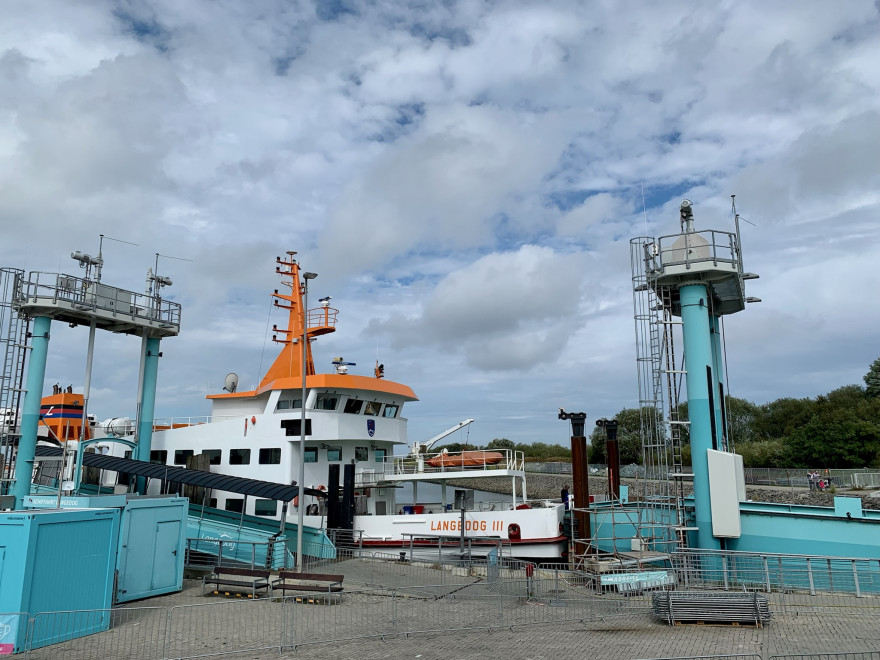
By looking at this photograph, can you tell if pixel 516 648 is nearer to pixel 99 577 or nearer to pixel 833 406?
pixel 99 577

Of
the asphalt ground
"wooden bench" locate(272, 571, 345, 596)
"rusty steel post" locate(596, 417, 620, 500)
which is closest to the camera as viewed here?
the asphalt ground

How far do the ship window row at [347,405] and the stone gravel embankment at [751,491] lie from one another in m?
7.29

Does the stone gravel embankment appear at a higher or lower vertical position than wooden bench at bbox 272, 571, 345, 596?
higher

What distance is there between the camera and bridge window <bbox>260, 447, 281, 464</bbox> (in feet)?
75.1

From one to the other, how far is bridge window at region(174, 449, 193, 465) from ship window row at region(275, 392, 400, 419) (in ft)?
14.3

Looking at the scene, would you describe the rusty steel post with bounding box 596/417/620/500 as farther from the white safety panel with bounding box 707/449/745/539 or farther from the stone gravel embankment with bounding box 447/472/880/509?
the stone gravel embankment with bounding box 447/472/880/509

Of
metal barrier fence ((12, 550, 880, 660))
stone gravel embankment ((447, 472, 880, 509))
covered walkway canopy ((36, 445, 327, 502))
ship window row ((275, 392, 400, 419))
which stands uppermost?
ship window row ((275, 392, 400, 419))

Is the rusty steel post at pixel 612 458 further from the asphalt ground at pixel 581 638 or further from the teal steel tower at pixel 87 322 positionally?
the teal steel tower at pixel 87 322

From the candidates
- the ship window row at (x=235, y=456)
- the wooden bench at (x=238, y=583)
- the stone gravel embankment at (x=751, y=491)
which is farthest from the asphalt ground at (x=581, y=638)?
the stone gravel embankment at (x=751, y=491)

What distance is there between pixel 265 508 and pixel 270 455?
188cm

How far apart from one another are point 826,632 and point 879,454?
38489 millimetres

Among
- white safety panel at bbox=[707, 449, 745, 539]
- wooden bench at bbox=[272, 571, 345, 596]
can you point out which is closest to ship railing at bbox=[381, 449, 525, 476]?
white safety panel at bbox=[707, 449, 745, 539]

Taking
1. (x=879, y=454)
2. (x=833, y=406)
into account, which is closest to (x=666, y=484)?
(x=879, y=454)

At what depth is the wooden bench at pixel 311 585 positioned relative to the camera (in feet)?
45.3
